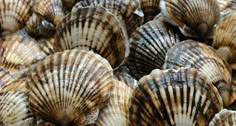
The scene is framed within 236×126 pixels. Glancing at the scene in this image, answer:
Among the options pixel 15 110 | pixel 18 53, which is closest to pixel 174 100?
pixel 15 110

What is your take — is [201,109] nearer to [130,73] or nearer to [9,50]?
[130,73]

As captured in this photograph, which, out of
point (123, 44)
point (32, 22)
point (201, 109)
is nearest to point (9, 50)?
point (32, 22)

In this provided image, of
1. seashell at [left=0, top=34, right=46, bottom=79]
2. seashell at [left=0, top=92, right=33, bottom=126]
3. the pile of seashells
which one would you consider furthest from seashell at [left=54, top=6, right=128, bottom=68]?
seashell at [left=0, top=92, right=33, bottom=126]

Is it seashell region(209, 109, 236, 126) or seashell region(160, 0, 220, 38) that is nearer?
seashell region(209, 109, 236, 126)

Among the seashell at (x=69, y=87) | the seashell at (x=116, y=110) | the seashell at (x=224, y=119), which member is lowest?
the seashell at (x=116, y=110)

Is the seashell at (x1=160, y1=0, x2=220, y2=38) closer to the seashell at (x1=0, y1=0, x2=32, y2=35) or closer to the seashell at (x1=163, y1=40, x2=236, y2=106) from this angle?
the seashell at (x1=163, y1=40, x2=236, y2=106)

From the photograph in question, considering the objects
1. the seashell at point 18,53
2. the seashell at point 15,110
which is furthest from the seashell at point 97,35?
the seashell at point 15,110

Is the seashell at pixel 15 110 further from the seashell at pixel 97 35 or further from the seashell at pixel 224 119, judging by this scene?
the seashell at pixel 224 119
